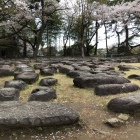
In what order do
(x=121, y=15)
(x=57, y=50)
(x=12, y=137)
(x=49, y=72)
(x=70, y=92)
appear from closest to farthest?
(x=12, y=137) → (x=70, y=92) → (x=49, y=72) → (x=121, y=15) → (x=57, y=50)

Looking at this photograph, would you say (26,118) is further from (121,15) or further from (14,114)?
(121,15)

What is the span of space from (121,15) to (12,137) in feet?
80.7

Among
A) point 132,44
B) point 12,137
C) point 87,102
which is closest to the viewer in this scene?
point 12,137

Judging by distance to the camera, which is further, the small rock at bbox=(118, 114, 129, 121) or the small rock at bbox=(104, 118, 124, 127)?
the small rock at bbox=(118, 114, 129, 121)

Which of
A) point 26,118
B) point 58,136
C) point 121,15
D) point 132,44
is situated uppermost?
point 121,15

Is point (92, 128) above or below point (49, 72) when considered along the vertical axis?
below

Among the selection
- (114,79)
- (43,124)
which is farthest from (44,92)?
(114,79)

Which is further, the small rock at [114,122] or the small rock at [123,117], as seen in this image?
the small rock at [123,117]

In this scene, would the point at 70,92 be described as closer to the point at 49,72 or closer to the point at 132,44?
the point at 49,72

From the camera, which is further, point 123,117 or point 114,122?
point 123,117

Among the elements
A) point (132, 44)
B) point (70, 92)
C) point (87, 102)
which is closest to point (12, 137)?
point (87, 102)

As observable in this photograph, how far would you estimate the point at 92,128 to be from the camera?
164 inches

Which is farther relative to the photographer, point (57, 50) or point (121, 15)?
point (57, 50)

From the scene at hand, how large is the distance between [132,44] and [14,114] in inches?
1143
